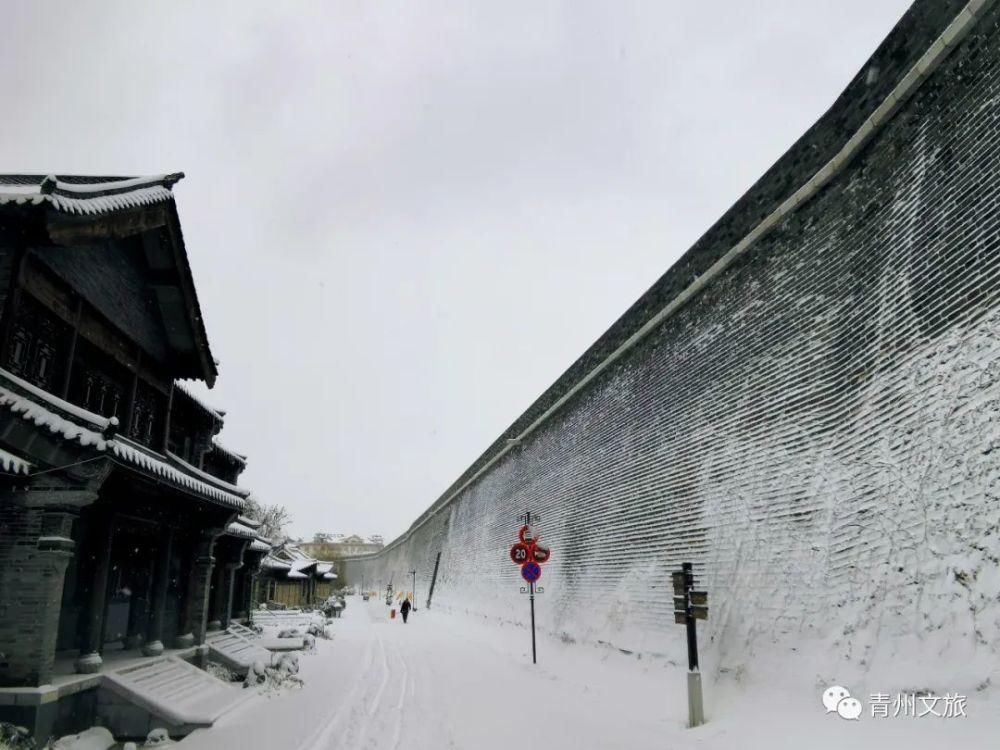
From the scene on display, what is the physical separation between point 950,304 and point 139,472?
29.7ft

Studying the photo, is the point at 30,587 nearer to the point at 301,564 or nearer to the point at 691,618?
the point at 691,618

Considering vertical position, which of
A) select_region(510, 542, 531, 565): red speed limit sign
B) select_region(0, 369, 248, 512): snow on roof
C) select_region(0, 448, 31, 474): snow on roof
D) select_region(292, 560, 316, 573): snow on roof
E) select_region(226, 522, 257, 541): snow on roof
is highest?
select_region(0, 369, 248, 512): snow on roof

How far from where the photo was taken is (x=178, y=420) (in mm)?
14445

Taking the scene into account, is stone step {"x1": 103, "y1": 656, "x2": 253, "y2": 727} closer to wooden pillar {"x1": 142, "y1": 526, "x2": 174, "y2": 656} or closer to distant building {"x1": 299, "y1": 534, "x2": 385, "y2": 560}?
wooden pillar {"x1": 142, "y1": 526, "x2": 174, "y2": 656}

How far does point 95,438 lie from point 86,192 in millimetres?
3362

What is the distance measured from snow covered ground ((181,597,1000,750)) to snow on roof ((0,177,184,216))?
6.53 m

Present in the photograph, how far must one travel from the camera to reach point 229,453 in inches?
727

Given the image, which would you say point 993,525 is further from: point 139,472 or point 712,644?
point 139,472

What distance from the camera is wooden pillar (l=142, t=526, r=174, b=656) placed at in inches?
419

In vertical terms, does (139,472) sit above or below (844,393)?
below

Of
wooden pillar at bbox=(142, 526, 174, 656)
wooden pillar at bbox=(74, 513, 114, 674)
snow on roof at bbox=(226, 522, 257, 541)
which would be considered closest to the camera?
wooden pillar at bbox=(74, 513, 114, 674)

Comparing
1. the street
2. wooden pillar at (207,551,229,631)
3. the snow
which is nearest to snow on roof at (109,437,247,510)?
the snow

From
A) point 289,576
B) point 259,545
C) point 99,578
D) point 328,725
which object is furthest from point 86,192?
point 289,576

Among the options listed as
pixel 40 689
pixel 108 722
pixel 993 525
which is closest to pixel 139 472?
pixel 40 689
